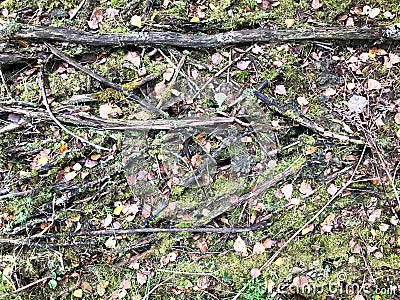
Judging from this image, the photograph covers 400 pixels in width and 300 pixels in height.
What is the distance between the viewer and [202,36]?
3898 mm

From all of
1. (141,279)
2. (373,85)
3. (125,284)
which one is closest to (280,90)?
(373,85)

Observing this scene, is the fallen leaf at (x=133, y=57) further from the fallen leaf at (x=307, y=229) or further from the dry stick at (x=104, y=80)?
the fallen leaf at (x=307, y=229)

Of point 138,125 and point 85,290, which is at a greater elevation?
point 138,125

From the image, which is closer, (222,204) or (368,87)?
(222,204)

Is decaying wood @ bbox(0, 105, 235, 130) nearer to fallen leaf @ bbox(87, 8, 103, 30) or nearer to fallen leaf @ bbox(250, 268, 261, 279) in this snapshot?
fallen leaf @ bbox(87, 8, 103, 30)

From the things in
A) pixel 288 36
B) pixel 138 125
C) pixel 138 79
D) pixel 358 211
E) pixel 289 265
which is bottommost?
pixel 289 265

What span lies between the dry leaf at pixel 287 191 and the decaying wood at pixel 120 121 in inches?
27.7

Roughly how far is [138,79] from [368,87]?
200 centimetres

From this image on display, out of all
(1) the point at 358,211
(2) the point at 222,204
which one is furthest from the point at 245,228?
(1) the point at 358,211

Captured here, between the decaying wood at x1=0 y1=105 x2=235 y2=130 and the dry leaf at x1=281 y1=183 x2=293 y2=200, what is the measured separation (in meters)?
0.70

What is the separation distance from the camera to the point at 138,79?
382cm

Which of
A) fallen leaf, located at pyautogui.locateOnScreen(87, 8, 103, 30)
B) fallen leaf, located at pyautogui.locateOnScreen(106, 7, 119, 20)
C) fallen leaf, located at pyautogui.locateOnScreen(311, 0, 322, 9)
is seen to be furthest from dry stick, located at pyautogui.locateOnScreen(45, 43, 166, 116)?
fallen leaf, located at pyautogui.locateOnScreen(311, 0, 322, 9)

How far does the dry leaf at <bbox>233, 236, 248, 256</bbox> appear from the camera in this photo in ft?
11.5

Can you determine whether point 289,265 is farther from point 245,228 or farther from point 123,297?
point 123,297
